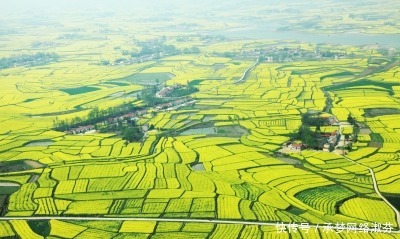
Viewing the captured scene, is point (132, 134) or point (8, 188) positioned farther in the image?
point (132, 134)

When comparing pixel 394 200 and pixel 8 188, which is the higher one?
pixel 394 200

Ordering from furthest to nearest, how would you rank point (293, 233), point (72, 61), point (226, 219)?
1. point (72, 61)
2. point (226, 219)
3. point (293, 233)

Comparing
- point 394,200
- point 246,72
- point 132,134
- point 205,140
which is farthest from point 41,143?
point 246,72

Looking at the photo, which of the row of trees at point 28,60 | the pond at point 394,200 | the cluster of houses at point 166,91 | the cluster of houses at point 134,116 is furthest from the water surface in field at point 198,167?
the row of trees at point 28,60

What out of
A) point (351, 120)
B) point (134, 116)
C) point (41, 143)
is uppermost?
point (351, 120)

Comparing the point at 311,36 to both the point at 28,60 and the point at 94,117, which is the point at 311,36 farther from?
the point at 94,117

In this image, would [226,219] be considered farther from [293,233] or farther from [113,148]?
[113,148]

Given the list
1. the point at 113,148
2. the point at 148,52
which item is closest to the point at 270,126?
the point at 113,148

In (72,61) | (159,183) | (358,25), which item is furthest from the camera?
(358,25)

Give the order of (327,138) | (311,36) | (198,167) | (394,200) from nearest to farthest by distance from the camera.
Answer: (394,200) → (198,167) → (327,138) → (311,36)

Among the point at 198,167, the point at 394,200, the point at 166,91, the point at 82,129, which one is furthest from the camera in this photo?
the point at 166,91
